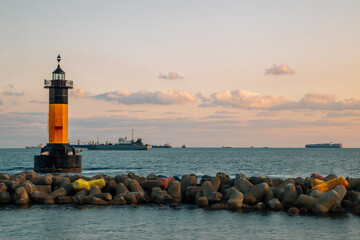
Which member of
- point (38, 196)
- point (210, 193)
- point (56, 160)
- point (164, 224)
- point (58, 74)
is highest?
point (58, 74)

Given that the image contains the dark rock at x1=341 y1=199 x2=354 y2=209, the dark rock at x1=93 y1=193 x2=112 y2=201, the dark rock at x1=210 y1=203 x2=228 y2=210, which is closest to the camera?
the dark rock at x1=341 y1=199 x2=354 y2=209

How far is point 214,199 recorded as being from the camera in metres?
21.8

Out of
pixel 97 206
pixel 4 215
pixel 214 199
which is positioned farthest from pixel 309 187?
pixel 4 215

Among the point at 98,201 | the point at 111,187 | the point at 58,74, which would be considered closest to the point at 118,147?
the point at 58,74

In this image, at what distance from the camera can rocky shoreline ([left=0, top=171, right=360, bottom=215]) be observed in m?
20.3

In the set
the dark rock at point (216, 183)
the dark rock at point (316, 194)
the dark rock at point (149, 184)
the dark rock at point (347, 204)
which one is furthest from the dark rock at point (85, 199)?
the dark rock at point (347, 204)

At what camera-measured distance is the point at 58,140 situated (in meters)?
41.7

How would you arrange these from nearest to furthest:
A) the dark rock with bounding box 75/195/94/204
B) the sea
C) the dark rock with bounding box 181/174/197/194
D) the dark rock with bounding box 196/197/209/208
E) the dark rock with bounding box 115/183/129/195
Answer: the sea, the dark rock with bounding box 196/197/209/208, the dark rock with bounding box 75/195/94/204, the dark rock with bounding box 115/183/129/195, the dark rock with bounding box 181/174/197/194

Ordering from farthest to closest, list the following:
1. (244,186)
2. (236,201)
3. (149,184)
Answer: (149,184)
(244,186)
(236,201)

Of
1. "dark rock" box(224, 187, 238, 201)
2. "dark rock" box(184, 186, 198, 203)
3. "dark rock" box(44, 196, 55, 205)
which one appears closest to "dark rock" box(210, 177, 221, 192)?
"dark rock" box(184, 186, 198, 203)

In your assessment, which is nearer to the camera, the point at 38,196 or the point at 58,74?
the point at 38,196

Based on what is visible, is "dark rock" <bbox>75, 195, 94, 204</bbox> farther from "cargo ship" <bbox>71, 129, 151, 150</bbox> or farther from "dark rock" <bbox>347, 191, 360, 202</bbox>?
"cargo ship" <bbox>71, 129, 151, 150</bbox>

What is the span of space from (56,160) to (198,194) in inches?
855

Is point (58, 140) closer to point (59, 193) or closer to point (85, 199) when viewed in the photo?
point (59, 193)
